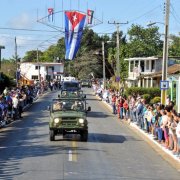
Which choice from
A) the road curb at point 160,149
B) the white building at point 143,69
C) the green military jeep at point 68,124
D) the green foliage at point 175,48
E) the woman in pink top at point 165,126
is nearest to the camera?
the road curb at point 160,149

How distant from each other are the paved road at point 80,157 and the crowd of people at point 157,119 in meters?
0.81

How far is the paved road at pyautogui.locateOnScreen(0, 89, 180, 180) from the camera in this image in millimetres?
15555

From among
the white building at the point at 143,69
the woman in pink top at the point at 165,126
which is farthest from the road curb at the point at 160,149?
the white building at the point at 143,69

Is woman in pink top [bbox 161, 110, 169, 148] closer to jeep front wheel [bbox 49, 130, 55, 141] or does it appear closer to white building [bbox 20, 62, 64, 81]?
jeep front wheel [bbox 49, 130, 55, 141]

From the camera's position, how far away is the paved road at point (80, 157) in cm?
1555

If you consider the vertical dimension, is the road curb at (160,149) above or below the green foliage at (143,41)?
below

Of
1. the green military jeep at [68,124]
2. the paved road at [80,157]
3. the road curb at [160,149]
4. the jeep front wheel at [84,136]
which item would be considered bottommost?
the road curb at [160,149]

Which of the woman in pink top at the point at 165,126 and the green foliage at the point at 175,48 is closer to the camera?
the woman in pink top at the point at 165,126

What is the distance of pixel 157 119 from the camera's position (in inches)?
994

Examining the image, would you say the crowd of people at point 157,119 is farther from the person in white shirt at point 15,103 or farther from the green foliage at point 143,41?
the green foliage at point 143,41

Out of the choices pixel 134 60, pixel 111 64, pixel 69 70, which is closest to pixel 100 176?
pixel 134 60

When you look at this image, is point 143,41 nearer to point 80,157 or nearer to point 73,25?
point 73,25

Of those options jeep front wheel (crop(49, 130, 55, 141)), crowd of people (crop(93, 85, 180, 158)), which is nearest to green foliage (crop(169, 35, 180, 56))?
crowd of people (crop(93, 85, 180, 158))

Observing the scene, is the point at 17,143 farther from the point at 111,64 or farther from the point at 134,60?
the point at 111,64
